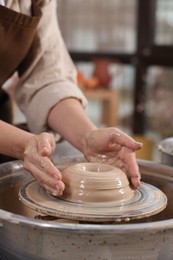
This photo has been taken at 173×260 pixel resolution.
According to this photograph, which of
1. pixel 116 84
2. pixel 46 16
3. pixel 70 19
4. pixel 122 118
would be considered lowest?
pixel 122 118

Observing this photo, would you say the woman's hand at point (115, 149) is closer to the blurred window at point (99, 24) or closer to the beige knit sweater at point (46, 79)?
the beige knit sweater at point (46, 79)

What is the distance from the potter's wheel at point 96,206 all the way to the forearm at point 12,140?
3.9 inches

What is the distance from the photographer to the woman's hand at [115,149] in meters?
0.94

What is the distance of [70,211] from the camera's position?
31.4 inches

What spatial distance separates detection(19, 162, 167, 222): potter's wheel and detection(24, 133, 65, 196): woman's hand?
0.02 m

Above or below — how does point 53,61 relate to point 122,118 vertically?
above

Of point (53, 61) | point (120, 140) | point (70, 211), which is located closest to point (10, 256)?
point (70, 211)

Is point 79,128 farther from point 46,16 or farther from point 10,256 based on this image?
point 10,256

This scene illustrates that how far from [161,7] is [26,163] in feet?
10.2

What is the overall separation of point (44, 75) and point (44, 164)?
50 centimetres

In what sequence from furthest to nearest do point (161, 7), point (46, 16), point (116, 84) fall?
point (116, 84) → point (161, 7) → point (46, 16)

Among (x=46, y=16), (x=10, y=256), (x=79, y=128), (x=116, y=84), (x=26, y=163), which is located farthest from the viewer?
(x=116, y=84)

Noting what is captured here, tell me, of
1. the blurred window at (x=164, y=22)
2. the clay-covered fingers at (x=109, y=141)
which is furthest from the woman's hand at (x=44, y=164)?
the blurred window at (x=164, y=22)

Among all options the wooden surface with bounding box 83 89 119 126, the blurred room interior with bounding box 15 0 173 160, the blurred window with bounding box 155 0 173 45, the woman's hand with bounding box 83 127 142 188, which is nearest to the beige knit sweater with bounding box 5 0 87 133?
the woman's hand with bounding box 83 127 142 188
